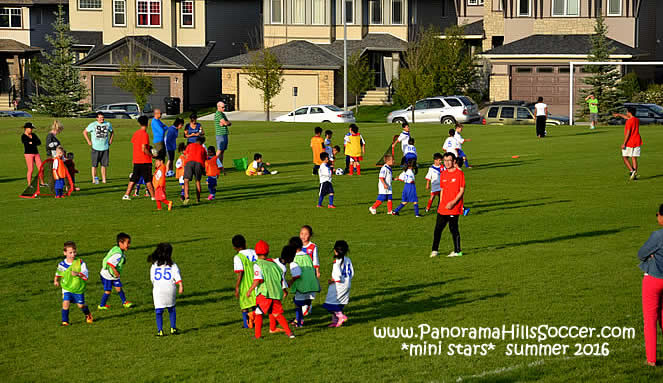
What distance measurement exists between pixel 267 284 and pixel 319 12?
6200cm

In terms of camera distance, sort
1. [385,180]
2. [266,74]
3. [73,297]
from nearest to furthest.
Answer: [73,297]
[385,180]
[266,74]

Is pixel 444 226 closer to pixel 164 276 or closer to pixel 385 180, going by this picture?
pixel 385 180

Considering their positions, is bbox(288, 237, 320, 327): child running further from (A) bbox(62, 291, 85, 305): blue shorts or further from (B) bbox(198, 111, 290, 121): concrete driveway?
(B) bbox(198, 111, 290, 121): concrete driveway

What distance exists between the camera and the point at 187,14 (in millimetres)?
74750

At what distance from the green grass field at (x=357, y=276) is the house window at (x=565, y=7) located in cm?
3542

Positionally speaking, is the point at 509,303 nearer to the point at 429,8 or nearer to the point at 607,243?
the point at 607,243

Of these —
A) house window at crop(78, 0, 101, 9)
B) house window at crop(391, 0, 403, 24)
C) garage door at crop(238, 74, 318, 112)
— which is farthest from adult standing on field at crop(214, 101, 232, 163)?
house window at crop(78, 0, 101, 9)

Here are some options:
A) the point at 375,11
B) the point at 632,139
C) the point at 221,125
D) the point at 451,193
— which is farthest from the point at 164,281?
the point at 375,11

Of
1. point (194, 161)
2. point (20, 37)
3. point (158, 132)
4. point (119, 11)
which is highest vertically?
point (119, 11)

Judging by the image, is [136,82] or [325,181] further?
[136,82]

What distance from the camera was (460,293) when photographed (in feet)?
51.3

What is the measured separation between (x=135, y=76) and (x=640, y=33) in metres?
33.0

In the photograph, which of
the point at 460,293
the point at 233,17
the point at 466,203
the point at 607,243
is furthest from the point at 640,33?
the point at 460,293

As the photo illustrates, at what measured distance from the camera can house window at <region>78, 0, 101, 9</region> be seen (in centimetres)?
7750
